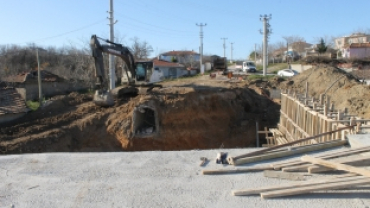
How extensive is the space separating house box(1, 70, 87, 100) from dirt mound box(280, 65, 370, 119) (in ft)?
65.4

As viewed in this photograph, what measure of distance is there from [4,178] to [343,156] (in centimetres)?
441

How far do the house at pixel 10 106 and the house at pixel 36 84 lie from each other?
6.57 meters

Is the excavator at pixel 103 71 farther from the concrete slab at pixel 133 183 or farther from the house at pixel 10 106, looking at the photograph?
the concrete slab at pixel 133 183

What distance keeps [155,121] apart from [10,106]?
825cm

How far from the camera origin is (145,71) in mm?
19078

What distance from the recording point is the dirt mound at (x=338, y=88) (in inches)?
623

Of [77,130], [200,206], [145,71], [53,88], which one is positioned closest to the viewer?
[200,206]

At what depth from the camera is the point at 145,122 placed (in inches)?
719

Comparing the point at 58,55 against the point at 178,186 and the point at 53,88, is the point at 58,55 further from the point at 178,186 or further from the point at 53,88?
the point at 178,186

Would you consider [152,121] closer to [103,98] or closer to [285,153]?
[103,98]

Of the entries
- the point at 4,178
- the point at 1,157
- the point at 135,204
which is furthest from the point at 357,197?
the point at 1,157

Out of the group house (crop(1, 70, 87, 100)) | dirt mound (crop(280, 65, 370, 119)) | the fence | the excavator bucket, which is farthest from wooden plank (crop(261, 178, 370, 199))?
house (crop(1, 70, 87, 100))

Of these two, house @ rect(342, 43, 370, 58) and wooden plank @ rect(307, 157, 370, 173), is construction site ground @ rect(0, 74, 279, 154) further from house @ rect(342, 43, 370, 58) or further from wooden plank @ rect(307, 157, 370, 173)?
house @ rect(342, 43, 370, 58)

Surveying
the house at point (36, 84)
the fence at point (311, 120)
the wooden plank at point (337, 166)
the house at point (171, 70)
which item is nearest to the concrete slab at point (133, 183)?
the wooden plank at point (337, 166)
